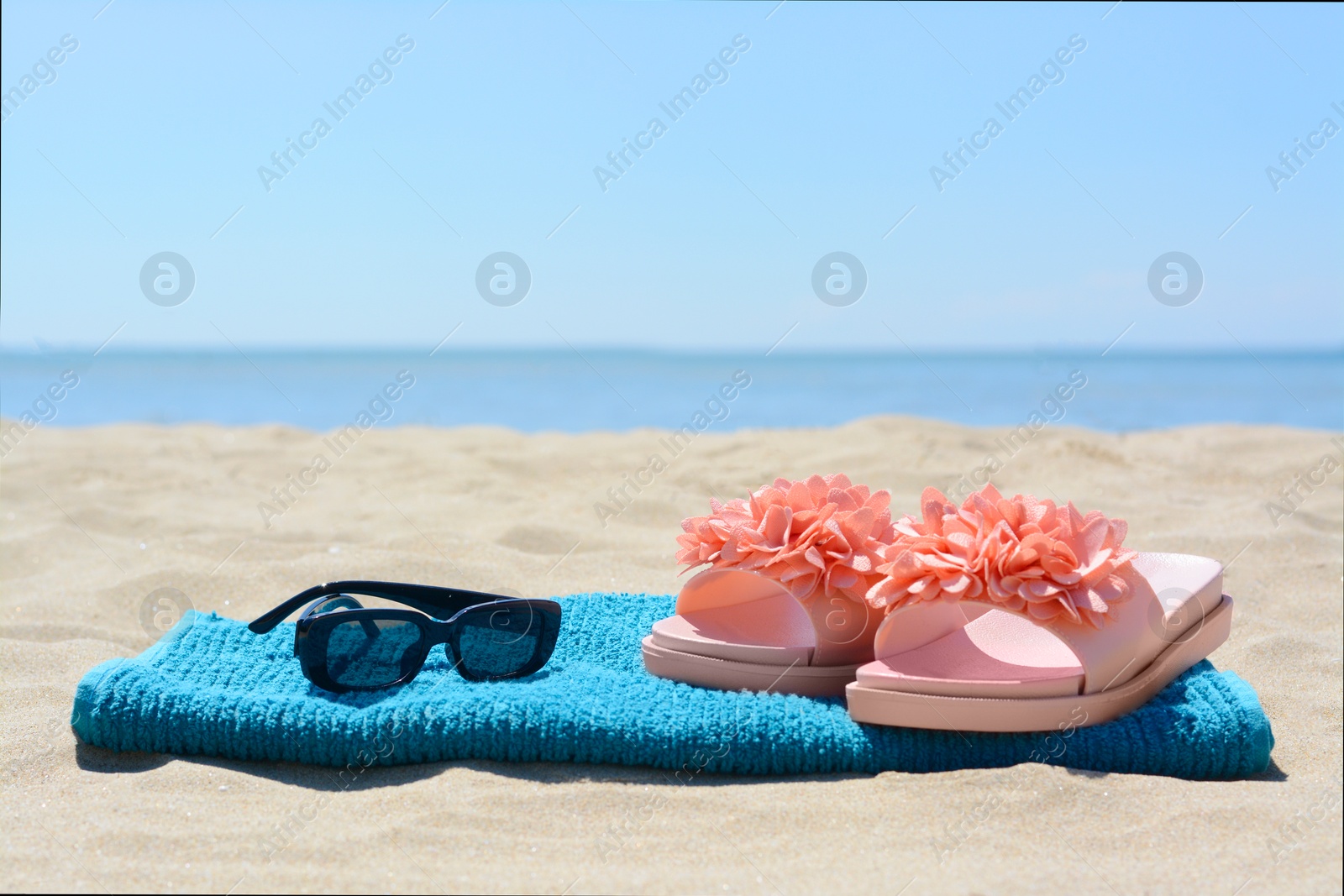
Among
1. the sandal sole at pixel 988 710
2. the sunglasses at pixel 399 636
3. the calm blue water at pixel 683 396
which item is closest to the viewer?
the sandal sole at pixel 988 710

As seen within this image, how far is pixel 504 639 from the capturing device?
84.2 inches

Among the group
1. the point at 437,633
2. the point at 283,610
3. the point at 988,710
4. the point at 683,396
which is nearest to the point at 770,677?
the point at 988,710

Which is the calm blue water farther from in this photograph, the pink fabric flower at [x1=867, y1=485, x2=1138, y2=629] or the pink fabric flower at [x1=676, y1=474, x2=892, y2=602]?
the pink fabric flower at [x1=867, y1=485, x2=1138, y2=629]

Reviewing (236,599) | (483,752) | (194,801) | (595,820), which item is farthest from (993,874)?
(236,599)

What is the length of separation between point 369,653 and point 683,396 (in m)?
15.2

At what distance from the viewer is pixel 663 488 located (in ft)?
16.0

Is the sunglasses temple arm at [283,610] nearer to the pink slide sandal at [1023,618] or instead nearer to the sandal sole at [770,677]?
the sandal sole at [770,677]

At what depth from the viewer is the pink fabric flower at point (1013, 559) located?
1832 mm

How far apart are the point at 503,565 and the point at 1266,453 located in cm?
464

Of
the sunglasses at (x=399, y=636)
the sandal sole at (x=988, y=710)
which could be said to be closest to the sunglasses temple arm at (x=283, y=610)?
the sunglasses at (x=399, y=636)

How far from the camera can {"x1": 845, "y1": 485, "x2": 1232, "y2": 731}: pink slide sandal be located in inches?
72.0

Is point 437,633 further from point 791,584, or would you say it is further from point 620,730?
point 791,584

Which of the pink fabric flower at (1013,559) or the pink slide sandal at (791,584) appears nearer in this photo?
the pink fabric flower at (1013,559)

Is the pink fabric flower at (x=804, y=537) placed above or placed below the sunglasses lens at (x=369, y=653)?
above
